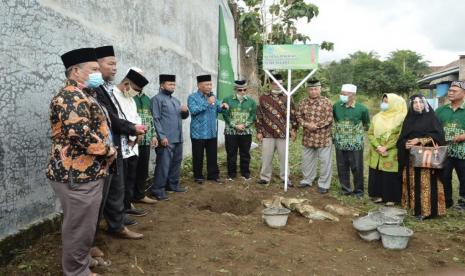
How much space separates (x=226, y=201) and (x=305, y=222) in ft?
4.55

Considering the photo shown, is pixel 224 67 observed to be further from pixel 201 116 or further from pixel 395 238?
pixel 395 238

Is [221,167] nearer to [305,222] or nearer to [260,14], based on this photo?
[305,222]

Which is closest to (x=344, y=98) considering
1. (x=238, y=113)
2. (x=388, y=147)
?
(x=388, y=147)

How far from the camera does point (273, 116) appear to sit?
647 cm

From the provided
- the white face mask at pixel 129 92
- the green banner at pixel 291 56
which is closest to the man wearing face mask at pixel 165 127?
the white face mask at pixel 129 92

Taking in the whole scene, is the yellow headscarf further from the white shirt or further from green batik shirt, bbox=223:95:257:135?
the white shirt

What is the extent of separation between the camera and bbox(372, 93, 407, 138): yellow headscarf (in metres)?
5.55

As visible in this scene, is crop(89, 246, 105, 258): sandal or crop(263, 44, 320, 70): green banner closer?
crop(89, 246, 105, 258): sandal

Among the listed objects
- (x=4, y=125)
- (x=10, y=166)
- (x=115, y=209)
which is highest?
(x=4, y=125)

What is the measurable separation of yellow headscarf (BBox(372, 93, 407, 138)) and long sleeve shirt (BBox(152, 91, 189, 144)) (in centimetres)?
278

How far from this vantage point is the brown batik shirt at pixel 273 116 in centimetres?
646

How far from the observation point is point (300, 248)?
3.90 m

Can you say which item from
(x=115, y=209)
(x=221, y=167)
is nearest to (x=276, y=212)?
(x=115, y=209)

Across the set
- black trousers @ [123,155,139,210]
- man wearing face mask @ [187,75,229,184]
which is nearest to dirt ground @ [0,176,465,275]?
black trousers @ [123,155,139,210]
